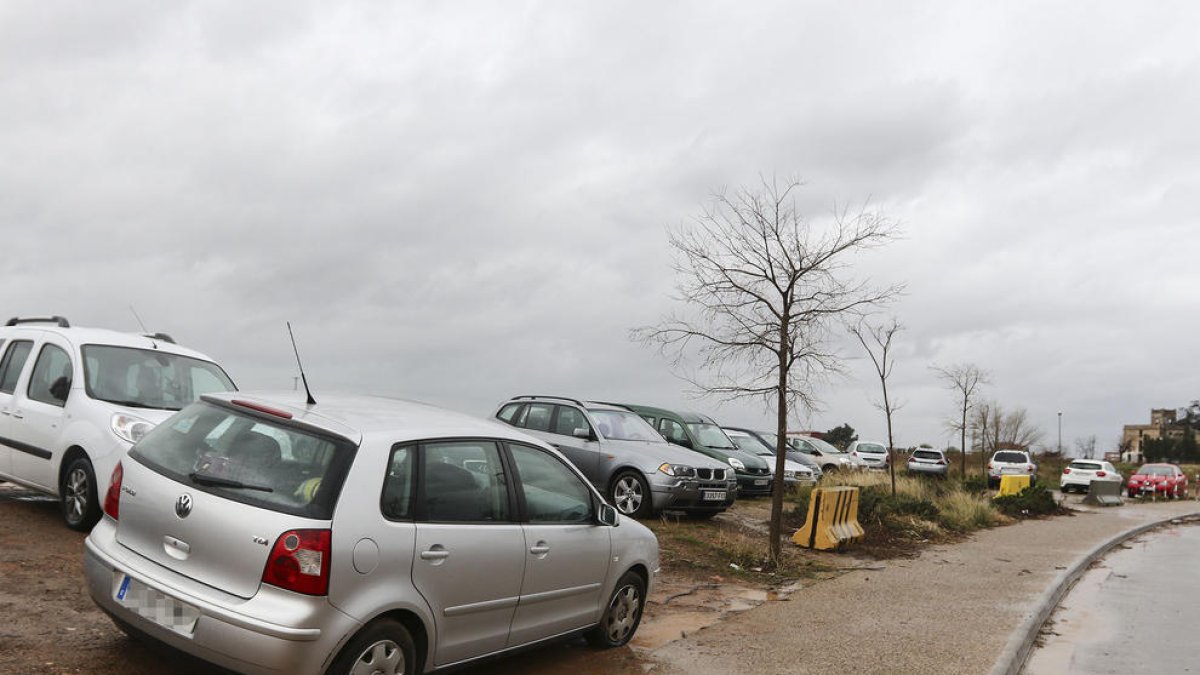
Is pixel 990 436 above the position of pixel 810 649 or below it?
above

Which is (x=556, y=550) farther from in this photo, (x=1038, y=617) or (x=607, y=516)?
(x=1038, y=617)

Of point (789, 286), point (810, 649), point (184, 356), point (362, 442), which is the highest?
point (789, 286)

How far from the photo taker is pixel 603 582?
257 inches

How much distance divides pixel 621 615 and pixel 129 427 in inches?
179

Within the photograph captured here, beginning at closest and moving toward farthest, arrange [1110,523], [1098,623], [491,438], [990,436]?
[491,438]
[1098,623]
[1110,523]
[990,436]

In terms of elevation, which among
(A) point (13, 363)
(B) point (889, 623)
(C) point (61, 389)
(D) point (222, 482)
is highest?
(A) point (13, 363)

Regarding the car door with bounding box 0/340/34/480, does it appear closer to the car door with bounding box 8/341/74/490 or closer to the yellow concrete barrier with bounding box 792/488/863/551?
the car door with bounding box 8/341/74/490

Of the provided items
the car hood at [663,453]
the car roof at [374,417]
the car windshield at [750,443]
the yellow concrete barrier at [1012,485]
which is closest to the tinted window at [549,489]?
the car roof at [374,417]

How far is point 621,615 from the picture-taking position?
6836 mm

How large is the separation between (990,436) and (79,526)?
2044 inches

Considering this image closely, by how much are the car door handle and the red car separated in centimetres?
3755

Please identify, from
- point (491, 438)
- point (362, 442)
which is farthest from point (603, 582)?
point (362, 442)

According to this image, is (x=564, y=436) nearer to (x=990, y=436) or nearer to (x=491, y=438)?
(x=491, y=438)

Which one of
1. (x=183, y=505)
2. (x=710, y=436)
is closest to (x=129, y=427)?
(x=183, y=505)
